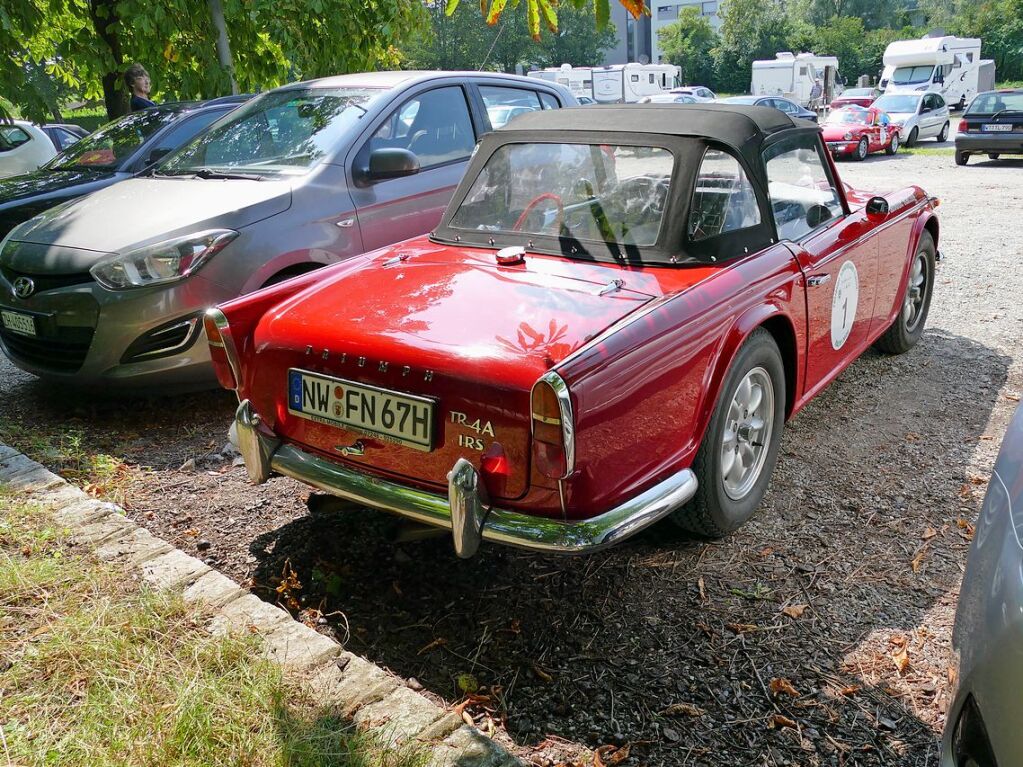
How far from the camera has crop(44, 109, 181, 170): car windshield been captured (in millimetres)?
7629

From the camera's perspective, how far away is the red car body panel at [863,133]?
2078 cm

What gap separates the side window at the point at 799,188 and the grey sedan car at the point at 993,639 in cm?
205

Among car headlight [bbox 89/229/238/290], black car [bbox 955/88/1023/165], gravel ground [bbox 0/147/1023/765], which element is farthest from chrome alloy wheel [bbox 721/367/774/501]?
black car [bbox 955/88/1023/165]

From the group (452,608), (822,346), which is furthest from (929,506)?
→ (452,608)

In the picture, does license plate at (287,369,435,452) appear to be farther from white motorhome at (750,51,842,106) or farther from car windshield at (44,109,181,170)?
white motorhome at (750,51,842,106)

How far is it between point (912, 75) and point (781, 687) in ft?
117

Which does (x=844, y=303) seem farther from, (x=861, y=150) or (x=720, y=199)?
(x=861, y=150)

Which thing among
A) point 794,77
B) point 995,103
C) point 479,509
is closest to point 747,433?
point 479,509

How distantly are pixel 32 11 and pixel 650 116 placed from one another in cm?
828

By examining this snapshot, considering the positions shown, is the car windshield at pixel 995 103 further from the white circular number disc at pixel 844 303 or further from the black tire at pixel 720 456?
the black tire at pixel 720 456

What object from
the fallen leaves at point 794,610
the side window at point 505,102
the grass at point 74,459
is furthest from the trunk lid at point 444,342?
the side window at point 505,102

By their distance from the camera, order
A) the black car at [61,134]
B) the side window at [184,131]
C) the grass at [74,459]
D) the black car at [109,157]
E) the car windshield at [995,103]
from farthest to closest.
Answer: the car windshield at [995,103], the black car at [61,134], the side window at [184,131], the black car at [109,157], the grass at [74,459]

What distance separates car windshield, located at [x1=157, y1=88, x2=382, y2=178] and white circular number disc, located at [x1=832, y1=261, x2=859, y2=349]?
3.01 meters

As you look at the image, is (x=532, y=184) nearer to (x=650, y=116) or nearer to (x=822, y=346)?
(x=650, y=116)
